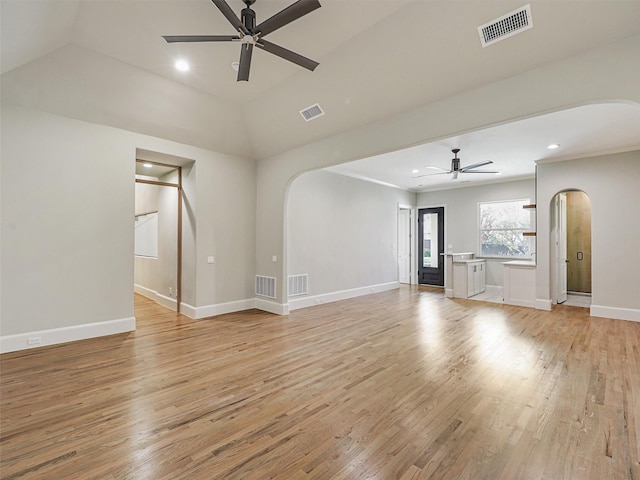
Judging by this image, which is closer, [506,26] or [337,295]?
[506,26]

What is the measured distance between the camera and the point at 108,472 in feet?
6.12

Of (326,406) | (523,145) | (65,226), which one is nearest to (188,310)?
(65,226)

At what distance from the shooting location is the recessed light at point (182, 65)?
12.7ft

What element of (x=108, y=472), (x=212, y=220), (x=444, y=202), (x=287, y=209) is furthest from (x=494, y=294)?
(x=108, y=472)

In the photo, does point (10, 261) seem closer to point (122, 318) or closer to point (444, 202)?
→ point (122, 318)

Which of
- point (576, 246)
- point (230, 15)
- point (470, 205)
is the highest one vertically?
point (230, 15)

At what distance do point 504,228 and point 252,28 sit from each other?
8349 millimetres

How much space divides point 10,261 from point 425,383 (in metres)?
5.10

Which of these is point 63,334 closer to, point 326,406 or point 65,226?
point 65,226

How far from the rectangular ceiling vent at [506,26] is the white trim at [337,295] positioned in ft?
16.9

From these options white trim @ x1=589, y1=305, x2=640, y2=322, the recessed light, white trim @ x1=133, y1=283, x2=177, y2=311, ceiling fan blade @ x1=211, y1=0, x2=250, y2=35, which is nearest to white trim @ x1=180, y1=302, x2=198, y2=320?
white trim @ x1=133, y1=283, x2=177, y2=311

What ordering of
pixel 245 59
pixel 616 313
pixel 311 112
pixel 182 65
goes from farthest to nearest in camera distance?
pixel 616 313, pixel 311 112, pixel 182 65, pixel 245 59

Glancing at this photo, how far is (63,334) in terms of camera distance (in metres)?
4.20

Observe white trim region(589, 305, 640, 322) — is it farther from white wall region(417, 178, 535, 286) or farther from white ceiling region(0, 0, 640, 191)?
white ceiling region(0, 0, 640, 191)
